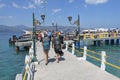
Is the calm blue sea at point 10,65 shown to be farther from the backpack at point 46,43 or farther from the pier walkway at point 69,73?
the pier walkway at point 69,73

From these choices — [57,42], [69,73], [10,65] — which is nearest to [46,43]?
[57,42]

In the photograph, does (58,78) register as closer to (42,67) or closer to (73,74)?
(73,74)

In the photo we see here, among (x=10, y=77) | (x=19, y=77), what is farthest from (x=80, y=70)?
(x=10, y=77)

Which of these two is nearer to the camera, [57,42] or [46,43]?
[46,43]

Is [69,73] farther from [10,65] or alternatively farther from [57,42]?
[10,65]

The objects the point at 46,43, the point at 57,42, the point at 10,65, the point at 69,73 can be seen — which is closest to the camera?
the point at 69,73

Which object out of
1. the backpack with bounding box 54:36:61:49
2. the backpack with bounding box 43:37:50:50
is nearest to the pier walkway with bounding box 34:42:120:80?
the backpack with bounding box 43:37:50:50

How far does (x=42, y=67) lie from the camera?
13273 millimetres

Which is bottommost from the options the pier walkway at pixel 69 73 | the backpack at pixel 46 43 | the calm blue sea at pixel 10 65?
the calm blue sea at pixel 10 65

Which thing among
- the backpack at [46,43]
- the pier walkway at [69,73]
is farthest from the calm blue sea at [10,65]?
the pier walkway at [69,73]

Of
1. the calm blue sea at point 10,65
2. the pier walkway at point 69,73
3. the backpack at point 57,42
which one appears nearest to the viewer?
the pier walkway at point 69,73

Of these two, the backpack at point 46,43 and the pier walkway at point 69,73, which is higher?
the backpack at point 46,43

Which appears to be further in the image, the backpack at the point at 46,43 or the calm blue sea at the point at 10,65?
the calm blue sea at the point at 10,65

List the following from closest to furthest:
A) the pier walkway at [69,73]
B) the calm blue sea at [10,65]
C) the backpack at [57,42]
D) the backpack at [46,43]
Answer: the pier walkway at [69,73] < the backpack at [46,43] < the backpack at [57,42] < the calm blue sea at [10,65]
